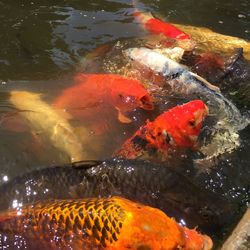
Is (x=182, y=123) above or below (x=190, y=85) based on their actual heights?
above

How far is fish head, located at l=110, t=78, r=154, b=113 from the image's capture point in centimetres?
472

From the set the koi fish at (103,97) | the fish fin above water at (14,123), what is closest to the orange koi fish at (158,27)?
the koi fish at (103,97)

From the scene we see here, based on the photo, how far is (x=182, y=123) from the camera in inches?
160

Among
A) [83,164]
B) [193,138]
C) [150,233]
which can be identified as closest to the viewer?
[150,233]

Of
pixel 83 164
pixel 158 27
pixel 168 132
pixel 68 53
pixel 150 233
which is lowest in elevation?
pixel 68 53

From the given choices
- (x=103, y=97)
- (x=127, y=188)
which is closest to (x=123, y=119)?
(x=103, y=97)

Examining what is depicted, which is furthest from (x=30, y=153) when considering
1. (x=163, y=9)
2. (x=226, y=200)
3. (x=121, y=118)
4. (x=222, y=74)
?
(x=163, y=9)

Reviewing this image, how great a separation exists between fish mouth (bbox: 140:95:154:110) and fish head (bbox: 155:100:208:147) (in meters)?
0.60

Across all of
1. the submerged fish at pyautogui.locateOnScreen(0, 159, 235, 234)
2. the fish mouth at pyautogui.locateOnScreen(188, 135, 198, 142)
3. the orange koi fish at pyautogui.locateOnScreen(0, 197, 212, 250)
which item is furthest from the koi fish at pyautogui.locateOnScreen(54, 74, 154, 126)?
the orange koi fish at pyautogui.locateOnScreen(0, 197, 212, 250)

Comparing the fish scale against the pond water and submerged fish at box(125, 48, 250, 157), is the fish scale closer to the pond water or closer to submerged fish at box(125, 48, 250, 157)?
the pond water

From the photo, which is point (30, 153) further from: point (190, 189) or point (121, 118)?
point (190, 189)

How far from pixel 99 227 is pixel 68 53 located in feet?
11.8

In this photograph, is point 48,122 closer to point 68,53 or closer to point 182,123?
point 182,123

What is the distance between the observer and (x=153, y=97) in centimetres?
503
